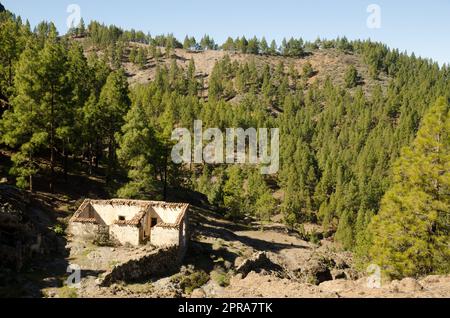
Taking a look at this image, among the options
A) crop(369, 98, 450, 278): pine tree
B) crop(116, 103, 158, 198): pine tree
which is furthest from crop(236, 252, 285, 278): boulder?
crop(116, 103, 158, 198): pine tree

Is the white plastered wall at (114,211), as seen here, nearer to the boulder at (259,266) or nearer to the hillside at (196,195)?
the hillside at (196,195)

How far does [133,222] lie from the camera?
2827 centimetres

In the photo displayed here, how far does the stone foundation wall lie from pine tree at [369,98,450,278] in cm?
1353

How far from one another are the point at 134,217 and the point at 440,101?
21.3 meters

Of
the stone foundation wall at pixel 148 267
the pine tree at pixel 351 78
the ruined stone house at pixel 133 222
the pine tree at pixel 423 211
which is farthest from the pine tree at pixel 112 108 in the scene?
the pine tree at pixel 351 78

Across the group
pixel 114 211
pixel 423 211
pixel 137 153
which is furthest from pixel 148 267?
A: pixel 423 211

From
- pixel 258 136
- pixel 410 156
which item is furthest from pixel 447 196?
pixel 258 136

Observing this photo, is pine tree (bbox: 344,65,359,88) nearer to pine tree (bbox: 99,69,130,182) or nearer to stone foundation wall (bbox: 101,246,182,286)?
pine tree (bbox: 99,69,130,182)

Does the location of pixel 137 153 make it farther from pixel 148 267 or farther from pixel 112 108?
pixel 148 267

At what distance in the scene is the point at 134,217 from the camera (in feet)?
96.2

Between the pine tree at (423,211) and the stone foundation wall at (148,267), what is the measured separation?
1353 cm

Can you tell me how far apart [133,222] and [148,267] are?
4655 millimetres

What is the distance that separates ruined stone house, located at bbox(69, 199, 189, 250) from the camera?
28031mm

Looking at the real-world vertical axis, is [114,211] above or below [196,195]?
above
